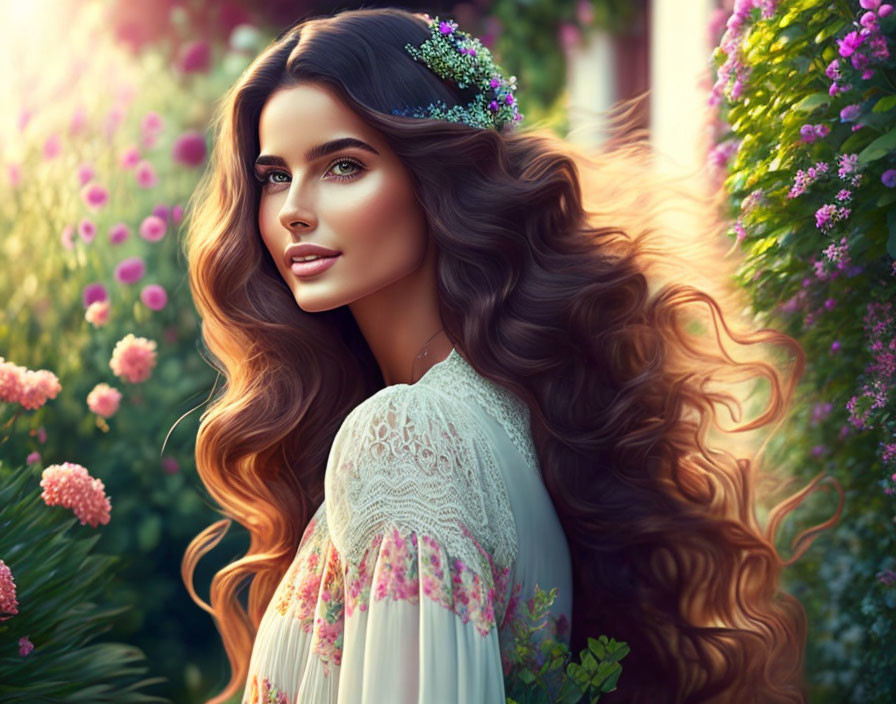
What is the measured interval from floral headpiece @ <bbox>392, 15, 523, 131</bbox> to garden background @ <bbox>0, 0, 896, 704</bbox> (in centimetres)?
31

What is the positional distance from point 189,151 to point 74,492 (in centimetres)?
234

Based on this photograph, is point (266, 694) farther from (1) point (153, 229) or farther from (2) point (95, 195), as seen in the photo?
(2) point (95, 195)

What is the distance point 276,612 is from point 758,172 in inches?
48.1

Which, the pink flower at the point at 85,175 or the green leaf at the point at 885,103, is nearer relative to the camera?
the green leaf at the point at 885,103

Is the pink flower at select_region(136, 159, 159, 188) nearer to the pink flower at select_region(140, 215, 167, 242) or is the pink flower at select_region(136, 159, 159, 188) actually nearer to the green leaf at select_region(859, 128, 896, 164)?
the pink flower at select_region(140, 215, 167, 242)

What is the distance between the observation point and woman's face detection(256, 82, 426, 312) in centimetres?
199

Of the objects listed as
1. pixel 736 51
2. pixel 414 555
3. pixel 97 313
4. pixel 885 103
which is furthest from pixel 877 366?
pixel 97 313

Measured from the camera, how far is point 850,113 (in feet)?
5.92

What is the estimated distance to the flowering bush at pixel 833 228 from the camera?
183 cm

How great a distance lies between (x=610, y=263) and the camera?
2.15 m

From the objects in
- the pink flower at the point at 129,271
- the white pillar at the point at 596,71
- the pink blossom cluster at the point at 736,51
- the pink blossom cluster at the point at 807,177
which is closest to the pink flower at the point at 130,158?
the pink flower at the point at 129,271

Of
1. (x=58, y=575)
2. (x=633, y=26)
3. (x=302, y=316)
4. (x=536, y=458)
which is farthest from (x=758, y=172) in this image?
(x=633, y=26)

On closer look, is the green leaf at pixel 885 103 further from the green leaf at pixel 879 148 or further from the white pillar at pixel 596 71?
the white pillar at pixel 596 71

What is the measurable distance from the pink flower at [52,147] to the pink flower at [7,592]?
213 centimetres
